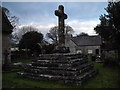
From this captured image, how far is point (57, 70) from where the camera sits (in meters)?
10.0

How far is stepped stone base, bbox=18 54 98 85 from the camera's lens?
360 inches

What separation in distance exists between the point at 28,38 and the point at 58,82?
27.8 m

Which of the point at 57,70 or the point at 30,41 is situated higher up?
the point at 30,41

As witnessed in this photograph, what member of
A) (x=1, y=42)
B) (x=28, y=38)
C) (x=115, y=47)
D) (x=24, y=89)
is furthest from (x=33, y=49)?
(x=24, y=89)

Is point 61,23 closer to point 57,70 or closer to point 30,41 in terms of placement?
point 57,70

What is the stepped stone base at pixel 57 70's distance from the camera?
9.15m

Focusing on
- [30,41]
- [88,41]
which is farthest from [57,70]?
[88,41]

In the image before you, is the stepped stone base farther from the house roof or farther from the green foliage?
the house roof

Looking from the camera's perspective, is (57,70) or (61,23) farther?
(61,23)

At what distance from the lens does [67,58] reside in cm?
1036

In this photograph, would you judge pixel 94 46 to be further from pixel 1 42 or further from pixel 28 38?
pixel 1 42

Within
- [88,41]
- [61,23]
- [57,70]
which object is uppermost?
[88,41]

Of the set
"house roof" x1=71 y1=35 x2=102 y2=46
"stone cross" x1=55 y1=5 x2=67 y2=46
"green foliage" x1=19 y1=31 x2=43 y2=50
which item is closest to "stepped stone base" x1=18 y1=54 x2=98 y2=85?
"stone cross" x1=55 y1=5 x2=67 y2=46

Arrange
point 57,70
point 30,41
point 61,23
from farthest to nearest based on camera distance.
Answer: point 30,41, point 61,23, point 57,70
